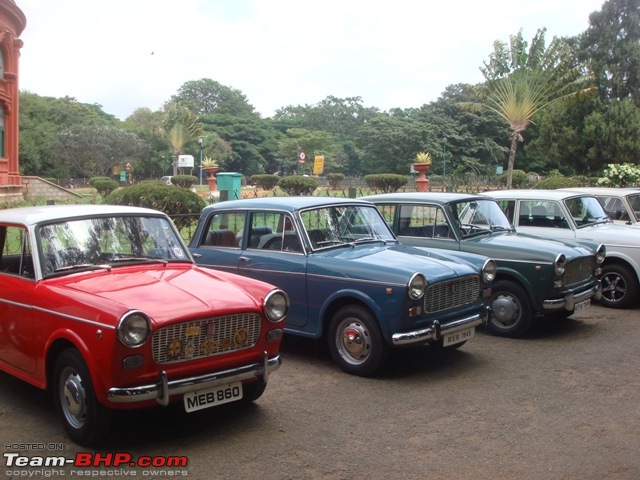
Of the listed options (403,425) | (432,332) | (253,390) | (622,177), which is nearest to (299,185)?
(622,177)

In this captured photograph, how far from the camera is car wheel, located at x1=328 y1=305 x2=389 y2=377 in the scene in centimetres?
623

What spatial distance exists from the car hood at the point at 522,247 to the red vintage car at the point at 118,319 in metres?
3.99

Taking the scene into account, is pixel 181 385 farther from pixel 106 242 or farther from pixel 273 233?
pixel 273 233

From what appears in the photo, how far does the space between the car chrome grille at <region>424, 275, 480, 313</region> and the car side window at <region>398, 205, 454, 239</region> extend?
190cm

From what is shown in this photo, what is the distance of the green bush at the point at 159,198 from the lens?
1543 cm

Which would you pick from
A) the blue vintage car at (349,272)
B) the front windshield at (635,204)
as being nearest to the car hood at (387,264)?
the blue vintage car at (349,272)

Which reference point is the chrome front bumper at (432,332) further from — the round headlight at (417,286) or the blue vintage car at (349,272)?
the round headlight at (417,286)

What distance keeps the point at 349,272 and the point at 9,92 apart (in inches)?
1262

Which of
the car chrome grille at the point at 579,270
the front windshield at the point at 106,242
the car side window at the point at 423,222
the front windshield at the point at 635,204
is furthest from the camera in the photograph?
the front windshield at the point at 635,204

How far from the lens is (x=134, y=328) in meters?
4.25

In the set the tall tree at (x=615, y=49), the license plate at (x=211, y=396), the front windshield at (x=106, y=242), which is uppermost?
the tall tree at (x=615, y=49)

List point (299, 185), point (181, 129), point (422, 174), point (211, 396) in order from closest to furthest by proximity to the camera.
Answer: point (211, 396) < point (422, 174) < point (299, 185) < point (181, 129)

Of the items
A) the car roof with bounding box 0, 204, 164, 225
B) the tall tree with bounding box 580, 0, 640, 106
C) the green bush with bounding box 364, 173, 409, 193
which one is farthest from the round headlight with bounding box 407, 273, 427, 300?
the tall tree with bounding box 580, 0, 640, 106

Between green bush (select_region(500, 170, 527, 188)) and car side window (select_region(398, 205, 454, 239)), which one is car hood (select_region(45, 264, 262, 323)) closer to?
car side window (select_region(398, 205, 454, 239))
